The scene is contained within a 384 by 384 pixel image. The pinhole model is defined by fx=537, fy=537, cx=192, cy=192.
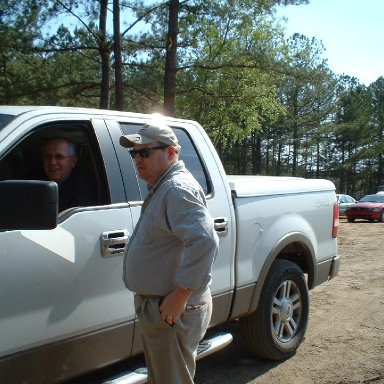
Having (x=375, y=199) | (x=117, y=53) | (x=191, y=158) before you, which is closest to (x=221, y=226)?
(x=191, y=158)

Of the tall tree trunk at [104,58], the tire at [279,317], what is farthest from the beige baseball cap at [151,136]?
the tall tree trunk at [104,58]

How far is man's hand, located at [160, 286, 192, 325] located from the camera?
2.36m

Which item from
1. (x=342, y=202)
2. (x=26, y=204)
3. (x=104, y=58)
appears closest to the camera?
(x=26, y=204)

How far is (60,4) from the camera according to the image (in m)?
16.1

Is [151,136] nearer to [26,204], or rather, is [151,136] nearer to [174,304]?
[26,204]

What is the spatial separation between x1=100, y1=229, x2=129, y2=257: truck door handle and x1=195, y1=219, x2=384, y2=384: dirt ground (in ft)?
5.56

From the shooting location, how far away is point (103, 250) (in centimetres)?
283

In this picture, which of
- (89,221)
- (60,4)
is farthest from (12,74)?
(89,221)

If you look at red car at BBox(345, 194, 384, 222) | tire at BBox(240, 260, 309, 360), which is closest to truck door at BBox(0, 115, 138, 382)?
tire at BBox(240, 260, 309, 360)

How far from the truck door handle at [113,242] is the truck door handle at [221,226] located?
2.59 feet

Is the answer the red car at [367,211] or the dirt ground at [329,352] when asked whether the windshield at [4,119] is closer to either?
the dirt ground at [329,352]

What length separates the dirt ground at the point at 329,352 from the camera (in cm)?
420

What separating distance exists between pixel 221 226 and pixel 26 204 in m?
1.67

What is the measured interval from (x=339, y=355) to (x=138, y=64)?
14.9 m
